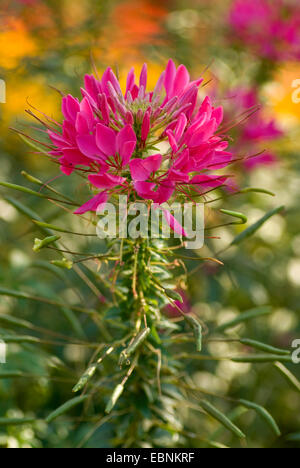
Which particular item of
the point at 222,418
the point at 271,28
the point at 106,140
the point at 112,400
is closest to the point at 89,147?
the point at 106,140

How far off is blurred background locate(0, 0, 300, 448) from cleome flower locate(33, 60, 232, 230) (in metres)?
0.37

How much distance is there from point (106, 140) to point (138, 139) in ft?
0.30

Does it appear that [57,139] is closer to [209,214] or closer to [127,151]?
[127,151]

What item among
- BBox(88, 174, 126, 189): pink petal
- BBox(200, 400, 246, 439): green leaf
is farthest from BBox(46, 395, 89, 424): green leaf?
BBox(88, 174, 126, 189): pink petal

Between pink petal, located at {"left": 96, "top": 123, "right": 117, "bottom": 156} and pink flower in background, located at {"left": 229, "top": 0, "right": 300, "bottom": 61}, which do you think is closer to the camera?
pink petal, located at {"left": 96, "top": 123, "right": 117, "bottom": 156}

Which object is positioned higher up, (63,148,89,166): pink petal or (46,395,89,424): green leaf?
(63,148,89,166): pink petal

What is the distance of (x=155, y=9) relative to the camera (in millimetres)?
3883

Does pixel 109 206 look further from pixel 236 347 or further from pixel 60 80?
pixel 236 347

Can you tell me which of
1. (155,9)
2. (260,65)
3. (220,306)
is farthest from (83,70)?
(155,9)

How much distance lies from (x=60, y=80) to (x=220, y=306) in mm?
876

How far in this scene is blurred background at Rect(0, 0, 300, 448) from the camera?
122 cm

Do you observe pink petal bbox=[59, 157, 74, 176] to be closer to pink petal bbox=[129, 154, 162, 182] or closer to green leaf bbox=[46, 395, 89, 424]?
pink petal bbox=[129, 154, 162, 182]

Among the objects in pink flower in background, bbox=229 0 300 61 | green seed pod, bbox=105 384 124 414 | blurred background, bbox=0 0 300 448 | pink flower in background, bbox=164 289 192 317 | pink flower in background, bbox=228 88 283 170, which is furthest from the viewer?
pink flower in background, bbox=229 0 300 61

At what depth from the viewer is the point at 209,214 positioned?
124 cm
